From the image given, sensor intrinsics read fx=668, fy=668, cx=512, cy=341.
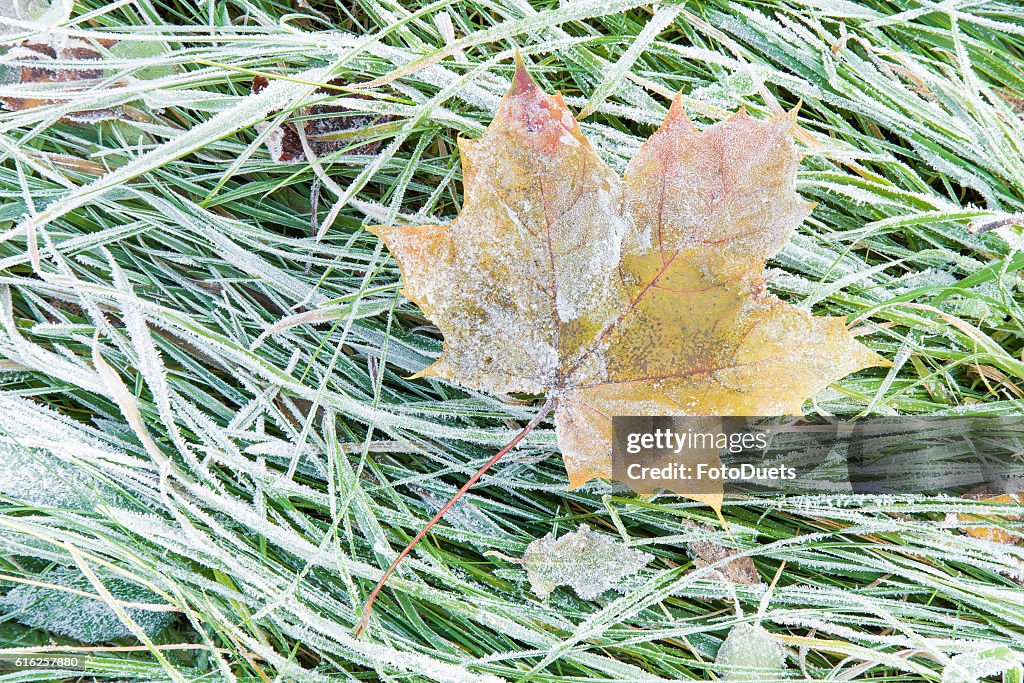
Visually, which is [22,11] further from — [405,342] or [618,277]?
[618,277]

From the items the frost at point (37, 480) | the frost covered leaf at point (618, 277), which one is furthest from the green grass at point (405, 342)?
the frost covered leaf at point (618, 277)

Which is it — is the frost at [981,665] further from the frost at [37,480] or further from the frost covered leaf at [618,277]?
the frost at [37,480]

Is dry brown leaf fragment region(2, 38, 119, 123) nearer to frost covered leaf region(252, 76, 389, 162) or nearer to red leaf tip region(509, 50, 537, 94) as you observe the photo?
frost covered leaf region(252, 76, 389, 162)

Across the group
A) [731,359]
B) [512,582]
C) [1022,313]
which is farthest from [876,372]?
[512,582]

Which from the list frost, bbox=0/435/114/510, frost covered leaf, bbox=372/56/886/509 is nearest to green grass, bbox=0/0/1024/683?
frost, bbox=0/435/114/510

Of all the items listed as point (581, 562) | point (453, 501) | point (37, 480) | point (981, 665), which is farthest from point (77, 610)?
point (981, 665)

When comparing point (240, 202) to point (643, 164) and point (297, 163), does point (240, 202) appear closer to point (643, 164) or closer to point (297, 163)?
point (297, 163)
